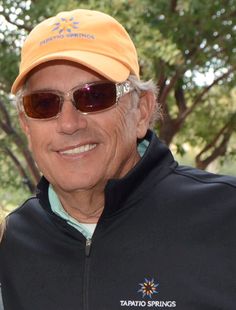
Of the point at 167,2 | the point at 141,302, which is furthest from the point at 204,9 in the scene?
the point at 141,302

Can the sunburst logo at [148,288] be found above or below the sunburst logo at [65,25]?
below

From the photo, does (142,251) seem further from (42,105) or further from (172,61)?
(172,61)

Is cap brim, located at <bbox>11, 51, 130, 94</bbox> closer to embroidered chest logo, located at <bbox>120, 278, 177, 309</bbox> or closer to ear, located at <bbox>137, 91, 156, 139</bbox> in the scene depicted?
ear, located at <bbox>137, 91, 156, 139</bbox>

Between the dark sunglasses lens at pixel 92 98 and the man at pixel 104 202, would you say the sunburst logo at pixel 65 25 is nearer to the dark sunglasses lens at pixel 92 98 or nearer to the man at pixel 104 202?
the man at pixel 104 202

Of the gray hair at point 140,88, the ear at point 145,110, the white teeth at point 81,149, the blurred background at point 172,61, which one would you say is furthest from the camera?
the blurred background at point 172,61

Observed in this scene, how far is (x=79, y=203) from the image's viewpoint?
3.00 m

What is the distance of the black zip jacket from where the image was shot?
2.70m

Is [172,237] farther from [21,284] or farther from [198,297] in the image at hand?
[21,284]

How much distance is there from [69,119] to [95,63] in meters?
0.27

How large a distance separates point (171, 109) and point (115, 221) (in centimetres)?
781

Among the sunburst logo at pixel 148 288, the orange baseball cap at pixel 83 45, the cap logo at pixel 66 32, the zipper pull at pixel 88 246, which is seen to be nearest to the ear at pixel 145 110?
the orange baseball cap at pixel 83 45

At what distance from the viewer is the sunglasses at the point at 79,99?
110 inches

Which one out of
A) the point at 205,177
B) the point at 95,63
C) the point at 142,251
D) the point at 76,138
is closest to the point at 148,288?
the point at 142,251

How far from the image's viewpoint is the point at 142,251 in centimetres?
280
